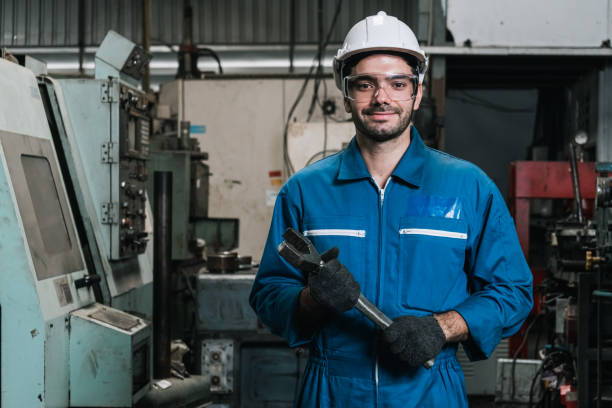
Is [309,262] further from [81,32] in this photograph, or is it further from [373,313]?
[81,32]

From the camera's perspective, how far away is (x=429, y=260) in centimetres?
126

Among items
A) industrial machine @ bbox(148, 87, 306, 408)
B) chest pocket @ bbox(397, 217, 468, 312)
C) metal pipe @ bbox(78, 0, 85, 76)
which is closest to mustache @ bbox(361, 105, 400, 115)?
chest pocket @ bbox(397, 217, 468, 312)

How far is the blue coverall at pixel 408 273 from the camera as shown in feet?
4.08

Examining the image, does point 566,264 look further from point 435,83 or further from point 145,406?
point 145,406

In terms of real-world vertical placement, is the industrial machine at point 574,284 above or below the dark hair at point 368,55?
below

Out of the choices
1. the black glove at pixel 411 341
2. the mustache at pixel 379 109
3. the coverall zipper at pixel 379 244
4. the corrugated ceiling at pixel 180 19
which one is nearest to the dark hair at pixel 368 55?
the mustache at pixel 379 109

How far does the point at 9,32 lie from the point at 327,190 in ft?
20.8

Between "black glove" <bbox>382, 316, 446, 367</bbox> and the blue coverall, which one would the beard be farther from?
"black glove" <bbox>382, 316, 446, 367</bbox>

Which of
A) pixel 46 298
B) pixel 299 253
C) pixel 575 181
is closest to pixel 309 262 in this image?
pixel 299 253

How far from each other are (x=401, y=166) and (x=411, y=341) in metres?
0.36

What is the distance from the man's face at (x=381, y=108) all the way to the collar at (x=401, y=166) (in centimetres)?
5

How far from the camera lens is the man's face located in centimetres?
131

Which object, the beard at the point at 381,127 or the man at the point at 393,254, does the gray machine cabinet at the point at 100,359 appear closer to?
the man at the point at 393,254

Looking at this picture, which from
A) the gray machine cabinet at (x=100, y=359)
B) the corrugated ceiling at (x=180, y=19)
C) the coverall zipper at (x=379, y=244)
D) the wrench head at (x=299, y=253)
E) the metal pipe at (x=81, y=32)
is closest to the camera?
the wrench head at (x=299, y=253)
